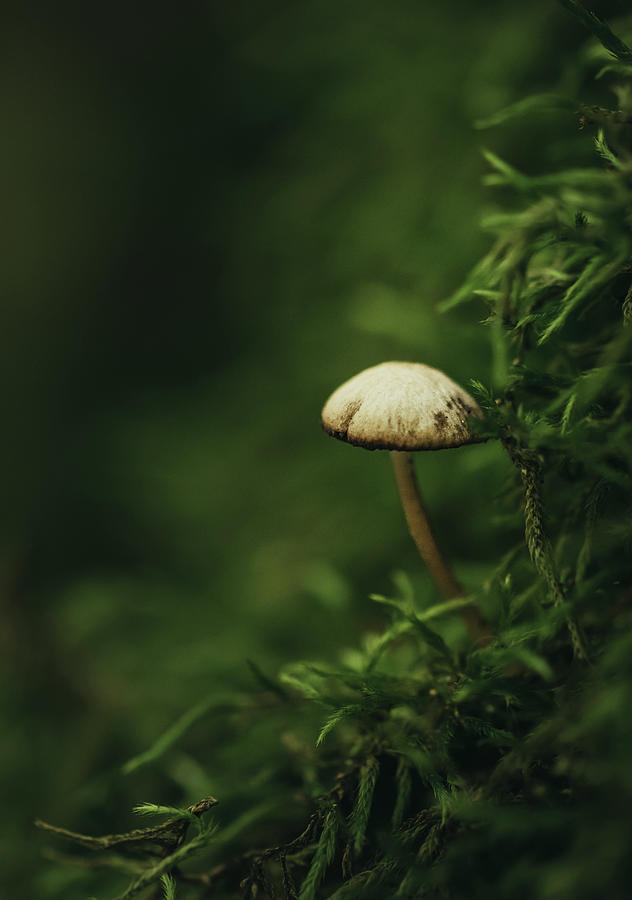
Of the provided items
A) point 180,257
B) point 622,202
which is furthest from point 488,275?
point 180,257

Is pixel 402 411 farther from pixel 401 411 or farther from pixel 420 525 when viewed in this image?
pixel 420 525

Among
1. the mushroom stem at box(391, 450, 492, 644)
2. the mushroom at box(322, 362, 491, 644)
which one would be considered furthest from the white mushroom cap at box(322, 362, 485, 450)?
the mushroom stem at box(391, 450, 492, 644)

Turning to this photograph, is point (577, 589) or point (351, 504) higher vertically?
point (577, 589)

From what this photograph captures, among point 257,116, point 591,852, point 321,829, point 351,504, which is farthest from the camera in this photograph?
point 257,116

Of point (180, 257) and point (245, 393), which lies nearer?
point (245, 393)

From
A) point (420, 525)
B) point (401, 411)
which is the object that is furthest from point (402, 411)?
point (420, 525)

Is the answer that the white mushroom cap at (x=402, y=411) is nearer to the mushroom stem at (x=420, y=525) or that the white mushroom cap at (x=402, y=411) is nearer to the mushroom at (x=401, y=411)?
the mushroom at (x=401, y=411)

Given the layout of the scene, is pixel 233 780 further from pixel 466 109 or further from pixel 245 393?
pixel 466 109
